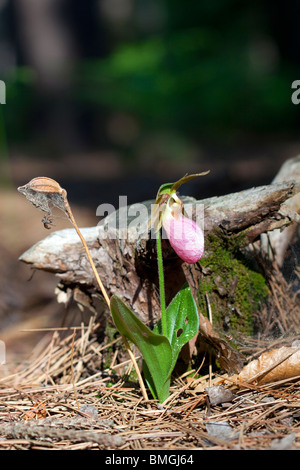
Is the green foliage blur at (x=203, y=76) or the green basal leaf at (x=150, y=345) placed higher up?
the green foliage blur at (x=203, y=76)

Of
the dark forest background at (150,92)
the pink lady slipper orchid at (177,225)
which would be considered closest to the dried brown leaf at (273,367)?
the pink lady slipper orchid at (177,225)

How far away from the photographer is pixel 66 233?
141cm

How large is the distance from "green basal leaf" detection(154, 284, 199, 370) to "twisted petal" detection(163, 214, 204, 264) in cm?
16

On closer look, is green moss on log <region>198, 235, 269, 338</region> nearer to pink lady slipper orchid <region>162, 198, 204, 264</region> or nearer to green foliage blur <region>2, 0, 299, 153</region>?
pink lady slipper orchid <region>162, 198, 204, 264</region>

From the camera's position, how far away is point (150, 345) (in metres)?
→ 1.03

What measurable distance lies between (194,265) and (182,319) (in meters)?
0.21

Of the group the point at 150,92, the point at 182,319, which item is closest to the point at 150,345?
the point at 182,319

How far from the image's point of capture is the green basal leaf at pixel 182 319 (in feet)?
3.59

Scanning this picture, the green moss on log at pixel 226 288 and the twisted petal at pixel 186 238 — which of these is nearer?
the twisted petal at pixel 186 238

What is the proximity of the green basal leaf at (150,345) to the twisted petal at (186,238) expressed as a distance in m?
0.19

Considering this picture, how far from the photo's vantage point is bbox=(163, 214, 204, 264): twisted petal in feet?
3.29

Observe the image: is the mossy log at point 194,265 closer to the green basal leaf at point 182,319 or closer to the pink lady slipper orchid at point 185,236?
the green basal leaf at point 182,319

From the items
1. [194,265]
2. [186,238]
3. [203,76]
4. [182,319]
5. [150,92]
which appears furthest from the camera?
[150,92]

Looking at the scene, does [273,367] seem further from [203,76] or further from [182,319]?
[203,76]
